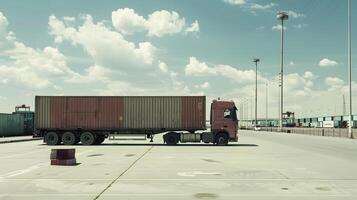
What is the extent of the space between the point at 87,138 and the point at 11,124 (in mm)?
21649

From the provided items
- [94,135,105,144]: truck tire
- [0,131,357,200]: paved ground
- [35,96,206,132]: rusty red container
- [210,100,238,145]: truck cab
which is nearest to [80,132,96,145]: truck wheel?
[35,96,206,132]: rusty red container

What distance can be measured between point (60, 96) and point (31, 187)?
26054mm

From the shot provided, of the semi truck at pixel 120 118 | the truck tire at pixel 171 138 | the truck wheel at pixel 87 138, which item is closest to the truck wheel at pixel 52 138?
the semi truck at pixel 120 118

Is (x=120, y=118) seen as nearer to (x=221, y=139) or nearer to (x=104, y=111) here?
(x=104, y=111)

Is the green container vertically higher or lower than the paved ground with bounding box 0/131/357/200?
higher

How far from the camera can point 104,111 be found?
3822 cm

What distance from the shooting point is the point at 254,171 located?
17.3 meters

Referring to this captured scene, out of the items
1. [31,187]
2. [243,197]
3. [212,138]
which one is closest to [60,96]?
[212,138]

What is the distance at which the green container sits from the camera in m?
53.9

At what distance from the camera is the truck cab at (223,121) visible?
3722 cm

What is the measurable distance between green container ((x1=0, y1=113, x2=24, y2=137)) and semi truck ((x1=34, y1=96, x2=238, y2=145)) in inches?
686

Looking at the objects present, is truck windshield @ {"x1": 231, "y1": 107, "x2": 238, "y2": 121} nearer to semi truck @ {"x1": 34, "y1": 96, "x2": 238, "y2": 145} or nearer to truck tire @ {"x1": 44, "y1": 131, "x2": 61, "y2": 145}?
semi truck @ {"x1": 34, "y1": 96, "x2": 238, "y2": 145}

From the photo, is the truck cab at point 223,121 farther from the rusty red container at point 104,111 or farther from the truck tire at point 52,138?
the truck tire at point 52,138

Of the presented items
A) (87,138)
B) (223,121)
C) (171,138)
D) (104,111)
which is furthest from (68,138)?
(223,121)
